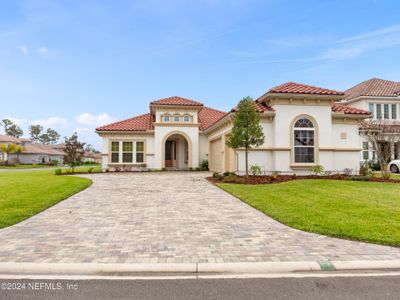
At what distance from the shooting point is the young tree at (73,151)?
22859 millimetres

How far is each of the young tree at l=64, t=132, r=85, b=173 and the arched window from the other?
18062 mm

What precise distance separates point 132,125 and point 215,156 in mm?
8594

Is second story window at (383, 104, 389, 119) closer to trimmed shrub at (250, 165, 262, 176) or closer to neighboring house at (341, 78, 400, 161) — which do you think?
neighboring house at (341, 78, 400, 161)

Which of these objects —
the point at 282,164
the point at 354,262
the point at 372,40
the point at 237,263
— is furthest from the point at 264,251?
the point at 372,40

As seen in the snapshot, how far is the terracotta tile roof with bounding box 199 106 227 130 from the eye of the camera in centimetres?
2670

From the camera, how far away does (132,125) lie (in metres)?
24.8

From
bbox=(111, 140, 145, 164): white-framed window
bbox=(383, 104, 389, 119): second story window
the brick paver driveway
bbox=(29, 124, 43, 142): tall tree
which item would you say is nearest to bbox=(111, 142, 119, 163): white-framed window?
bbox=(111, 140, 145, 164): white-framed window

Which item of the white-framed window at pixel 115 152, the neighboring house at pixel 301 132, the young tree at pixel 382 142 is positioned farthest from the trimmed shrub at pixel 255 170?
the white-framed window at pixel 115 152

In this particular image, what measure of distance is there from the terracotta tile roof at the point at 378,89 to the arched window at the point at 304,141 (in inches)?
496

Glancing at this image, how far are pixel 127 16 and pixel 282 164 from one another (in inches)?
483

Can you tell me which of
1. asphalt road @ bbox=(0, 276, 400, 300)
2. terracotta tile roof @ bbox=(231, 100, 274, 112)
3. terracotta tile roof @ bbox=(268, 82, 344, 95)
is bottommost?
asphalt road @ bbox=(0, 276, 400, 300)

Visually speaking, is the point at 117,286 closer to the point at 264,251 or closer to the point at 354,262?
the point at 264,251

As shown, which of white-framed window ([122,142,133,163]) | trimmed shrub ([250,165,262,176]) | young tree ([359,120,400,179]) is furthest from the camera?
white-framed window ([122,142,133,163])

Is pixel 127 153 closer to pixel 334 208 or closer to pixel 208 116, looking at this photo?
pixel 208 116
